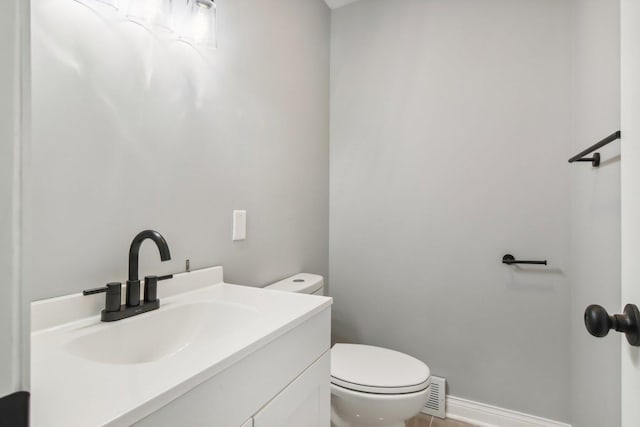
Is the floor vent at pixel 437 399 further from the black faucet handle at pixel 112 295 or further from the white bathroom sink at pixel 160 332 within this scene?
the black faucet handle at pixel 112 295

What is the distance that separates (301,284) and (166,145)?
86cm

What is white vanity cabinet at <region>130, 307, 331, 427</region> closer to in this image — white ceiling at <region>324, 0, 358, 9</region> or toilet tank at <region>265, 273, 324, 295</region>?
toilet tank at <region>265, 273, 324, 295</region>

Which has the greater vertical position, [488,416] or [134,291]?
[134,291]

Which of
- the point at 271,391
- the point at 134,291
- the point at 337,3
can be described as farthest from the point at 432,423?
the point at 337,3

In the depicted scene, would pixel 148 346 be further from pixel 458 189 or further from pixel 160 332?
pixel 458 189

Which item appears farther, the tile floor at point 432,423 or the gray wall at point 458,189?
the tile floor at point 432,423

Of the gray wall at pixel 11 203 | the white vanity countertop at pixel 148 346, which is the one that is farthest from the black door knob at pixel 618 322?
the gray wall at pixel 11 203

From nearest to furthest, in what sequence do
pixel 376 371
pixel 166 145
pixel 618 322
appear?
1. pixel 618 322
2. pixel 166 145
3. pixel 376 371

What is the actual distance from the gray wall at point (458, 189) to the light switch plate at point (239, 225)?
0.86 m

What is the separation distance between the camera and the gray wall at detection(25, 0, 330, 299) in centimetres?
78

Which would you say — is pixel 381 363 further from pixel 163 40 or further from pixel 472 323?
pixel 163 40

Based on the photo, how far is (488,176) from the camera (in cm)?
173

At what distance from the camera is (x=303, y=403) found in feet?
Result: 2.81

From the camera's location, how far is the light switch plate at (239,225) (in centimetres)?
132
